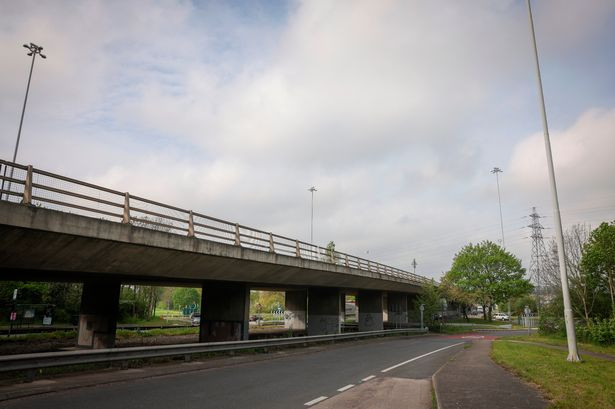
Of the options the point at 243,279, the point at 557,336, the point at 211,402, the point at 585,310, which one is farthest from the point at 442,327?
the point at 211,402

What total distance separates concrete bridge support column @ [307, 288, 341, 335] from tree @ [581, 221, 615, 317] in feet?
57.0

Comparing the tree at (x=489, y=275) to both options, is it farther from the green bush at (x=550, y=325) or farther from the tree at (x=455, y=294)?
the green bush at (x=550, y=325)

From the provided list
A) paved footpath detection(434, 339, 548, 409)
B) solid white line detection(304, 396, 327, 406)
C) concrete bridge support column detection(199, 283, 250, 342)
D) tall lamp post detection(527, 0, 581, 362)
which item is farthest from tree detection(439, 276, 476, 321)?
solid white line detection(304, 396, 327, 406)

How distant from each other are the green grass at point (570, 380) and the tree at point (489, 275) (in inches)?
2085

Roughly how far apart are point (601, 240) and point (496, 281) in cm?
4382

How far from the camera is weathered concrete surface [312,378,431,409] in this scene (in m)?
8.20

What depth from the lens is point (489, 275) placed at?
67.3 meters

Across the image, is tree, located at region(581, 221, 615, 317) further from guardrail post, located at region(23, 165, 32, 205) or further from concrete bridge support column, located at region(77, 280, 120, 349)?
guardrail post, located at region(23, 165, 32, 205)

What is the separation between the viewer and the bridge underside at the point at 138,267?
37.4 ft

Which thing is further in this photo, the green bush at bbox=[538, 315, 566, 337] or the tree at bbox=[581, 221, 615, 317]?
the green bush at bbox=[538, 315, 566, 337]

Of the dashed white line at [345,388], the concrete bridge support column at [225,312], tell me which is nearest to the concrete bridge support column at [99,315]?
the concrete bridge support column at [225,312]

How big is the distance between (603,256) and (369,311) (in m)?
19.5

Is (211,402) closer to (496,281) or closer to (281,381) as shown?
(281,381)

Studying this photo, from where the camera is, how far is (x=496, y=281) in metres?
66.6
